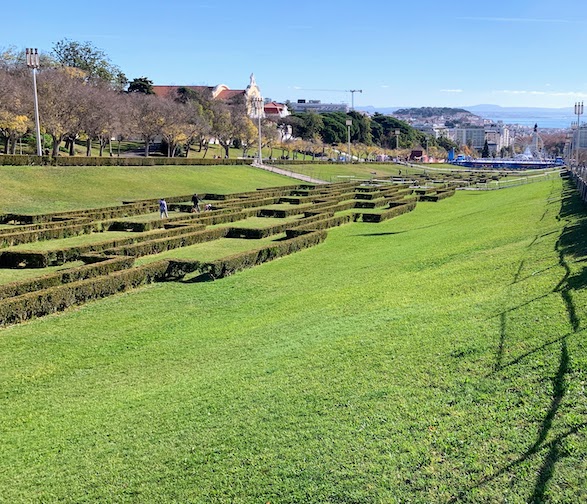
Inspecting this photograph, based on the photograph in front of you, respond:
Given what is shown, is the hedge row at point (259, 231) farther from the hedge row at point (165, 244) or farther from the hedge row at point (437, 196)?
the hedge row at point (437, 196)

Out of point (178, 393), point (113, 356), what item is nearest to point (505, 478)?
point (178, 393)

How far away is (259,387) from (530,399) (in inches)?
138

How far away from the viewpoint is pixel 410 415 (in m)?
6.64

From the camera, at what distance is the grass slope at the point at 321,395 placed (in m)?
Result: 5.70

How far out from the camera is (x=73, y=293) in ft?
46.4

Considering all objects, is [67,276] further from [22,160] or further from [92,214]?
[22,160]

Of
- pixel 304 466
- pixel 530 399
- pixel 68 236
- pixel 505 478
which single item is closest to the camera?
pixel 505 478

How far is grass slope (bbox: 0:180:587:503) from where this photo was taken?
5.70m

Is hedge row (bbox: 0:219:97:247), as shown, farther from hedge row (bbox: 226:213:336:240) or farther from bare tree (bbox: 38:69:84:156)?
bare tree (bbox: 38:69:84:156)

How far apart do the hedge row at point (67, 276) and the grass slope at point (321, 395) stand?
1.63m

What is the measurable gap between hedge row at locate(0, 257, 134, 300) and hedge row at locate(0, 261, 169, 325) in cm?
61

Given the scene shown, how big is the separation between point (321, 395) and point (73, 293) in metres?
8.71

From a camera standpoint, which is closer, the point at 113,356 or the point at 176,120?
the point at 113,356

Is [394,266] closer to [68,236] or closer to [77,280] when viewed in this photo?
[77,280]
